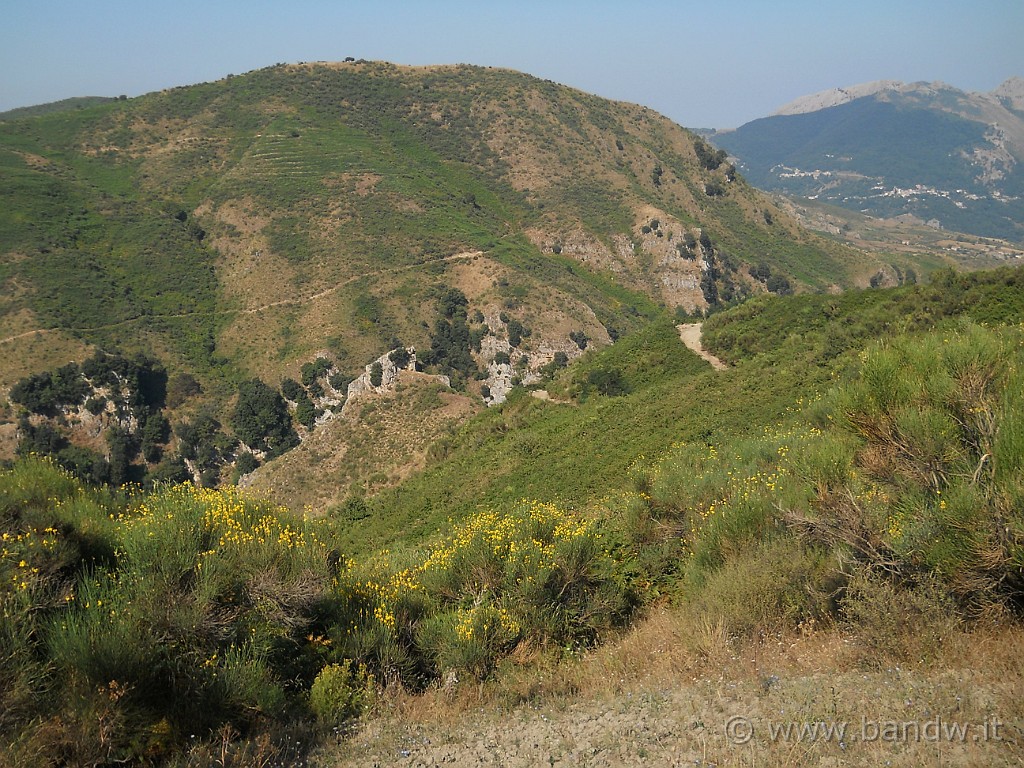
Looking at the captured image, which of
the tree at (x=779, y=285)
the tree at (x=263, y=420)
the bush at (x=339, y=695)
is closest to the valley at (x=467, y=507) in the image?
the bush at (x=339, y=695)

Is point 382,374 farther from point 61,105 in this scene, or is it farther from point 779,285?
point 61,105

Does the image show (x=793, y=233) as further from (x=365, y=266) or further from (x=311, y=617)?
(x=311, y=617)

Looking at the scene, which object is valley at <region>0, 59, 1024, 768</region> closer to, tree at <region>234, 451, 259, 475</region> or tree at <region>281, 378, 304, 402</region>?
tree at <region>281, 378, 304, 402</region>

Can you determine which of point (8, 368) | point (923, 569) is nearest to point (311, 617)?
point (923, 569)

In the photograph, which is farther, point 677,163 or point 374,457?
point 677,163

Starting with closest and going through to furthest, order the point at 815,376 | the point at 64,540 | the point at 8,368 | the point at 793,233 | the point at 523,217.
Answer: the point at 64,540 → the point at 815,376 → the point at 8,368 → the point at 523,217 → the point at 793,233

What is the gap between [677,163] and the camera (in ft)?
323

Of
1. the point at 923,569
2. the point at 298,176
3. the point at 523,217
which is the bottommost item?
the point at 923,569

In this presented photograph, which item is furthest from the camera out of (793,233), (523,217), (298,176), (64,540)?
(793,233)

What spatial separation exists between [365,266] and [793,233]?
6707 cm

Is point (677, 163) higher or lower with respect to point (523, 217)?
higher

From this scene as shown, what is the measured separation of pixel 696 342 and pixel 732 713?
29.4 meters

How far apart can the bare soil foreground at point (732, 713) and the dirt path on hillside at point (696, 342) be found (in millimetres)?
23964

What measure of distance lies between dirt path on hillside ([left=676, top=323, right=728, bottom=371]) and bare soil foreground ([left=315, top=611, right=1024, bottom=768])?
2396cm
